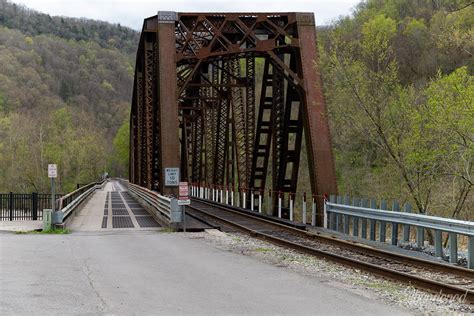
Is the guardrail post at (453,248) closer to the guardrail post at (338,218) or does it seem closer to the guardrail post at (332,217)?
the guardrail post at (338,218)

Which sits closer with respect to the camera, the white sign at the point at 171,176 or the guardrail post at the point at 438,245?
the guardrail post at the point at 438,245

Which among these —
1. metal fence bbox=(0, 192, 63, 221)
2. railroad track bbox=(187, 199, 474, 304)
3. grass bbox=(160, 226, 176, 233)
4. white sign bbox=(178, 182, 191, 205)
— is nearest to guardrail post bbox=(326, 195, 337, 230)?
railroad track bbox=(187, 199, 474, 304)

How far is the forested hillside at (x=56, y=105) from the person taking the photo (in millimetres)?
71500

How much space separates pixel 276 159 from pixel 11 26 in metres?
188

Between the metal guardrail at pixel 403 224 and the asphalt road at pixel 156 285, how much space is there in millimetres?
2922

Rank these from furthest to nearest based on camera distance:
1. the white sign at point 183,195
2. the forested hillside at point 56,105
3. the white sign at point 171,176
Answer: the forested hillside at point 56,105 → the white sign at point 171,176 → the white sign at point 183,195

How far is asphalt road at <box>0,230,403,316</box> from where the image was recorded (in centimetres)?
690

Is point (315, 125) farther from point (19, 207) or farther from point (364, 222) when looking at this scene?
point (19, 207)

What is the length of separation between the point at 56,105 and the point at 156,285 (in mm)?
139592

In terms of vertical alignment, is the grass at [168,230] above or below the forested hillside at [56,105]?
below

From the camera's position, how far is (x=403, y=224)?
39.2ft

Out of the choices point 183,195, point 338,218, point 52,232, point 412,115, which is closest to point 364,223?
point 338,218

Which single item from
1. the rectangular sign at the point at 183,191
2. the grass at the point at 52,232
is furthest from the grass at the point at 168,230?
the grass at the point at 52,232

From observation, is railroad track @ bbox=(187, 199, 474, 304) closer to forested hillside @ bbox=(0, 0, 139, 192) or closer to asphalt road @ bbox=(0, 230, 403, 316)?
asphalt road @ bbox=(0, 230, 403, 316)
